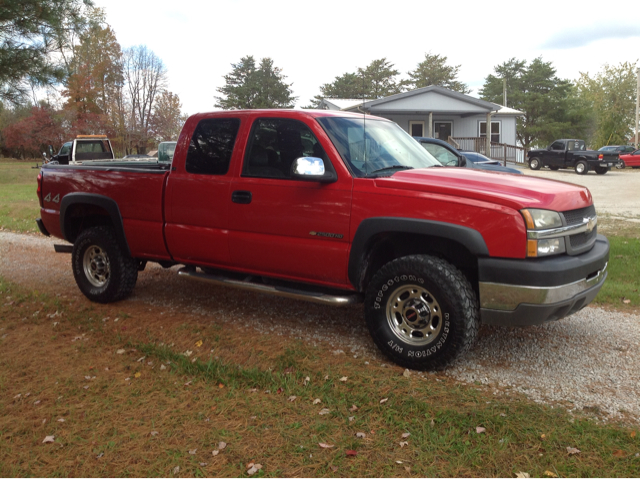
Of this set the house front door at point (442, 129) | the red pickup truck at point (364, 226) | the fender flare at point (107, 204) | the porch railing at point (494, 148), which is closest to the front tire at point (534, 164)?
the porch railing at point (494, 148)

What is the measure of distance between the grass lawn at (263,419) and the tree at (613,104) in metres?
59.8

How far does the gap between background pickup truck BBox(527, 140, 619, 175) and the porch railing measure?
2613 mm

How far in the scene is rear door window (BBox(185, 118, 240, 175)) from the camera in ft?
18.1

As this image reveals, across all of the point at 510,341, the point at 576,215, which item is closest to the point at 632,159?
the point at 510,341

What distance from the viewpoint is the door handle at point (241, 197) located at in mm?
5242

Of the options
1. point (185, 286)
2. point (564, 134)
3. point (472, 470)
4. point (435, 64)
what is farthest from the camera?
point (435, 64)

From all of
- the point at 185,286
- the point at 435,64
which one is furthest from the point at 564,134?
the point at 185,286

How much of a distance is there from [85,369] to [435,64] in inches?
2543

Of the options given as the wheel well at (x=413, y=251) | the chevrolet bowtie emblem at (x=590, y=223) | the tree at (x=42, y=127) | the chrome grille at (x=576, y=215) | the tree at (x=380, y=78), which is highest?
the tree at (x=380, y=78)

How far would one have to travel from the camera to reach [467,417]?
376 cm

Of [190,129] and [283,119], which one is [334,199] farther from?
[190,129]

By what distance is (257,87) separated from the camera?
3772 centimetres

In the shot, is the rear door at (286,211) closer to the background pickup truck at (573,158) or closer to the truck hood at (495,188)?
the truck hood at (495,188)

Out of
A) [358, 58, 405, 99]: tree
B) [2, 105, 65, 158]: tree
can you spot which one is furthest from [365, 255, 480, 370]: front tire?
[358, 58, 405, 99]: tree
